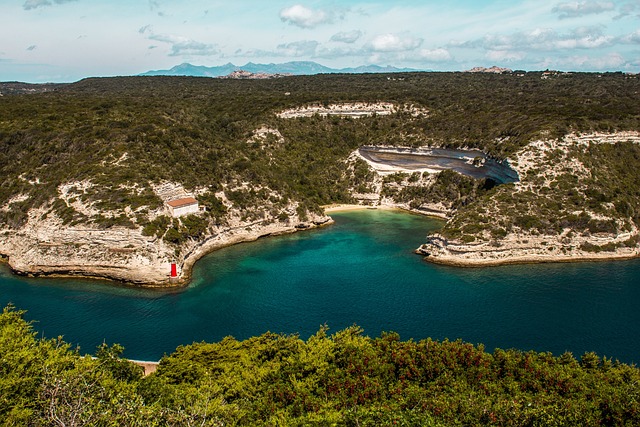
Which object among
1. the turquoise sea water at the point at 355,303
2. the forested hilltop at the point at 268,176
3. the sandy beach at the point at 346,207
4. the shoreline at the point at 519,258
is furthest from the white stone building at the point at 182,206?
the shoreline at the point at 519,258

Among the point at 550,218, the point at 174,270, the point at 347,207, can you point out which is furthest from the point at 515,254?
the point at 174,270

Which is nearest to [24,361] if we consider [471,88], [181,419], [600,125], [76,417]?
[76,417]

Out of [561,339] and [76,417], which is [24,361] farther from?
[561,339]

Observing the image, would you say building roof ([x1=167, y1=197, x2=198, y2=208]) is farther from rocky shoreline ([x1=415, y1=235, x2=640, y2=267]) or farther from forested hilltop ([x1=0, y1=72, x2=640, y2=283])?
rocky shoreline ([x1=415, y1=235, x2=640, y2=267])

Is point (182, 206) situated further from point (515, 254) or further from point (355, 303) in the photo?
point (515, 254)

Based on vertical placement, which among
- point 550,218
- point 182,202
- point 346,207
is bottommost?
point 346,207

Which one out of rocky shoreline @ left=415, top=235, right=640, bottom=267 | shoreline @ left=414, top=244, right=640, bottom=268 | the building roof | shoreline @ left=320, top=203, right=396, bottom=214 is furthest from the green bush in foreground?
shoreline @ left=320, top=203, right=396, bottom=214
